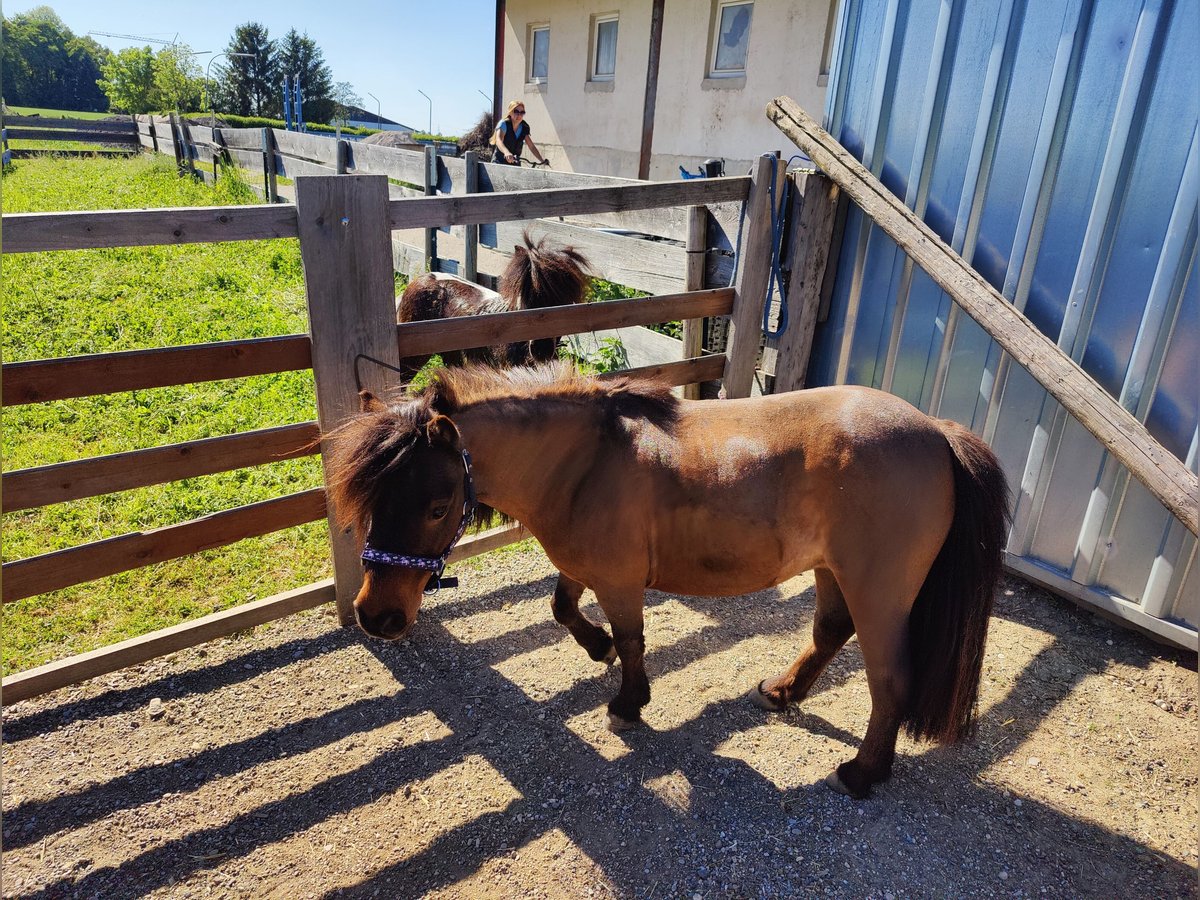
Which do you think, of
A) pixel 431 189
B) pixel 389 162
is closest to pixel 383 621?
pixel 431 189

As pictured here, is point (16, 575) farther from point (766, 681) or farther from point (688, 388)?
point (688, 388)

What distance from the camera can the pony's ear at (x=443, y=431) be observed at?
2.48 metres

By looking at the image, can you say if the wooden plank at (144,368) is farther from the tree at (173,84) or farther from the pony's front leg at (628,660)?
the tree at (173,84)

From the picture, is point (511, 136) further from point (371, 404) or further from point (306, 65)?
point (306, 65)

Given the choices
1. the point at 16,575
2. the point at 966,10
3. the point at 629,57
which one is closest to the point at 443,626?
the point at 16,575

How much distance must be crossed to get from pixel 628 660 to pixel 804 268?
2818mm

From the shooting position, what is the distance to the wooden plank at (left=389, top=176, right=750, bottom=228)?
3.46m

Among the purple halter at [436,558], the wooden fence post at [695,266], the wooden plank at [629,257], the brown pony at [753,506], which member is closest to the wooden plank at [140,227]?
the brown pony at [753,506]

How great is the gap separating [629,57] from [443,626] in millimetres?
11806

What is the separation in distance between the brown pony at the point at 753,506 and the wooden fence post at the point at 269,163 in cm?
1146

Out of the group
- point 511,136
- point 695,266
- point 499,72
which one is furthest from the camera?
point 499,72

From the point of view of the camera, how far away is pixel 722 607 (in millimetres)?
4203

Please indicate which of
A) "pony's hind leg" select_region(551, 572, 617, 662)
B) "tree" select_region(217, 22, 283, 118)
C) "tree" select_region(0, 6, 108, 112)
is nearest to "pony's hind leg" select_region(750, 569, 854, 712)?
"pony's hind leg" select_region(551, 572, 617, 662)

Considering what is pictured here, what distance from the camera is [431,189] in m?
8.19
